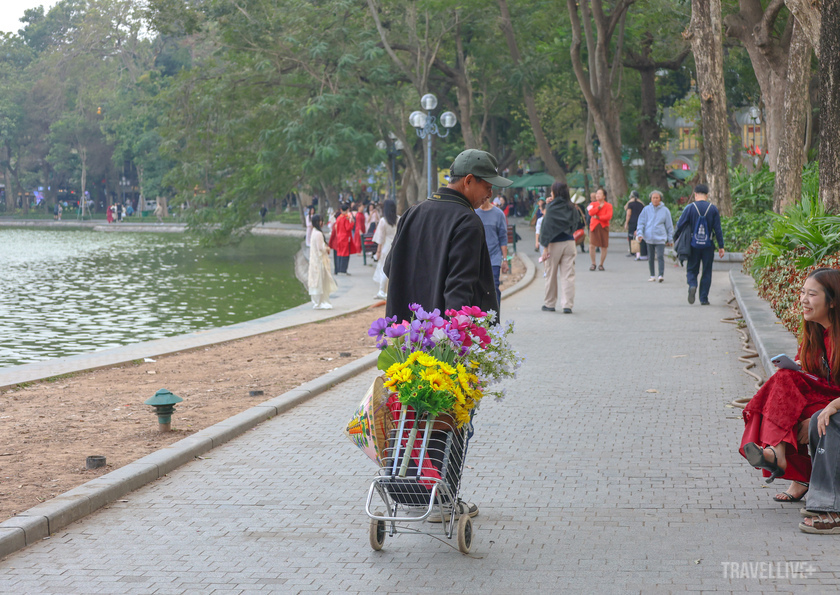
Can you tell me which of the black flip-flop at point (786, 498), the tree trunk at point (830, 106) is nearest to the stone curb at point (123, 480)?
the black flip-flop at point (786, 498)

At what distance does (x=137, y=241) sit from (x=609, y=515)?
1816 inches

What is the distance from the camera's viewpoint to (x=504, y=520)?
17.0 feet

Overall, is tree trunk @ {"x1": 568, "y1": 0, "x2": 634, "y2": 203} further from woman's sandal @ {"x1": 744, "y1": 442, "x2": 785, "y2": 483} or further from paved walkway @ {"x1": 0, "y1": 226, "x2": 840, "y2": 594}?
woman's sandal @ {"x1": 744, "y1": 442, "x2": 785, "y2": 483}

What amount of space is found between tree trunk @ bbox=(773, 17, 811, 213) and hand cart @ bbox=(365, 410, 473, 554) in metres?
15.1

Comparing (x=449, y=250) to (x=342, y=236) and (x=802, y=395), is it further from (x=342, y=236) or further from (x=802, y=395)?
(x=342, y=236)

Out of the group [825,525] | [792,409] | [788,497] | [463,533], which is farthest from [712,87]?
[463,533]

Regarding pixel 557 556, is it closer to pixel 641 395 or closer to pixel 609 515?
pixel 609 515

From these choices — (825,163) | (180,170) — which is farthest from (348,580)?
(180,170)

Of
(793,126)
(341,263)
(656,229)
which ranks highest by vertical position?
(793,126)

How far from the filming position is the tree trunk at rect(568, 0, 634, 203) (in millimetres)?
28547

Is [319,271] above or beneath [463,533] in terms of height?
above

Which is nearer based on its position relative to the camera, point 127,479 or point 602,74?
point 127,479

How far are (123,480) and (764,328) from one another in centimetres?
682

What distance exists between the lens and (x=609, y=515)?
5199mm
